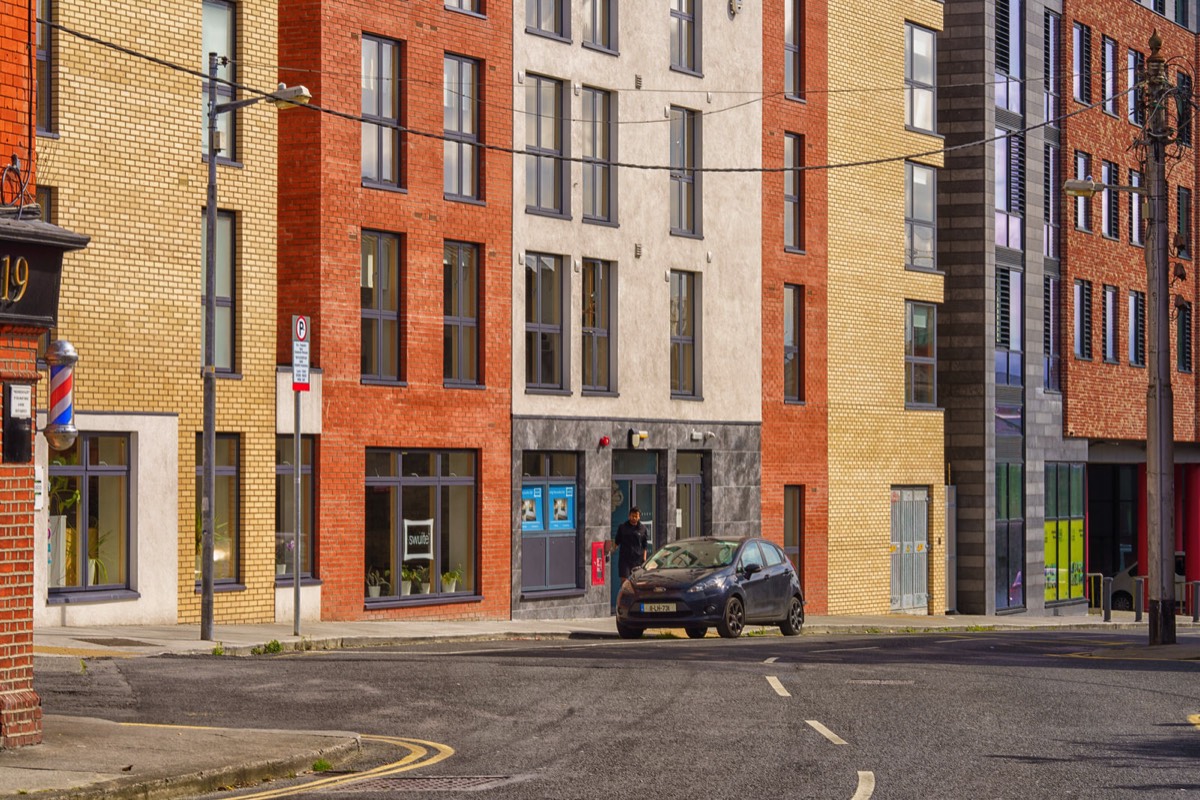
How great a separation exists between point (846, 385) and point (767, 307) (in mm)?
3510

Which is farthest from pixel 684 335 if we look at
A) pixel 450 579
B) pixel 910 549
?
pixel 910 549

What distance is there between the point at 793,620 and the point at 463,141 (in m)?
9.63

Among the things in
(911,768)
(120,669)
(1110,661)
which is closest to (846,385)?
(1110,661)

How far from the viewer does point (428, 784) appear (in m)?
11.9

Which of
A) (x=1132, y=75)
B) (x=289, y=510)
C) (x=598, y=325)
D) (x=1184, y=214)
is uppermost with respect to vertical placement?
(x=1132, y=75)

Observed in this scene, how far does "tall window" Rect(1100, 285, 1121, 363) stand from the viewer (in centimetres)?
5338

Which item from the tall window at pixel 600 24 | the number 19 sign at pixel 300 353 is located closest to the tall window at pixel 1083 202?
the tall window at pixel 600 24

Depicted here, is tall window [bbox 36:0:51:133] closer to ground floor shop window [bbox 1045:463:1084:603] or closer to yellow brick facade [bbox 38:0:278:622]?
yellow brick facade [bbox 38:0:278:622]

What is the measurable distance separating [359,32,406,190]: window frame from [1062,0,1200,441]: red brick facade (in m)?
24.5

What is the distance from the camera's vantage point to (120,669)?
63.3 ft

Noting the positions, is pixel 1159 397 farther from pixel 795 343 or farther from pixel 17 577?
pixel 17 577

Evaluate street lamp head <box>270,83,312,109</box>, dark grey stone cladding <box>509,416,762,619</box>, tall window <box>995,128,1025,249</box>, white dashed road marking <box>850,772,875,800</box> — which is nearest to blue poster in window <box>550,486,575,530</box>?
dark grey stone cladding <box>509,416,762,619</box>

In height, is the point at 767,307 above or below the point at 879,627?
above

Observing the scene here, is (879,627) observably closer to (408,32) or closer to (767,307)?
(767,307)
